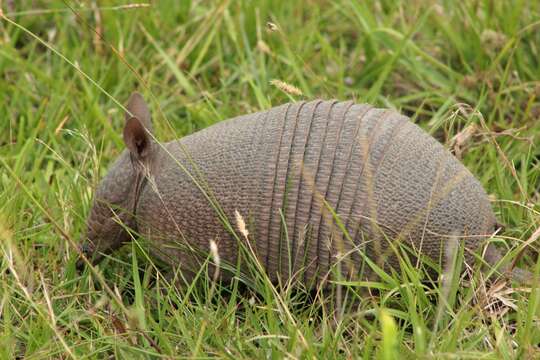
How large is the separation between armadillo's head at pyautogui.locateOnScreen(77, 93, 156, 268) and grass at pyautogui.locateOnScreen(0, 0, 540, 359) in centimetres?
11

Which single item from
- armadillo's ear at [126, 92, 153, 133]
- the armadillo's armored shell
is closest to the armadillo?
the armadillo's armored shell

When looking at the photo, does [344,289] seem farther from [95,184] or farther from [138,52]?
[138,52]

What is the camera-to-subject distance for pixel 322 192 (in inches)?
139

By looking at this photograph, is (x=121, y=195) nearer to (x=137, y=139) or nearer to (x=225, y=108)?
(x=137, y=139)

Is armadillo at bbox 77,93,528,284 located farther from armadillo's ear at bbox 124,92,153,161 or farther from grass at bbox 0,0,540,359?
grass at bbox 0,0,540,359

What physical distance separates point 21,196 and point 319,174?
156 cm

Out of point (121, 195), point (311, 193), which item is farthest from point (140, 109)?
point (311, 193)

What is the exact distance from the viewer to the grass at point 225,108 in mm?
3436

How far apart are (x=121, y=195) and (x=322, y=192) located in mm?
1044

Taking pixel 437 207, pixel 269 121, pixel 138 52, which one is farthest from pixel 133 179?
pixel 138 52

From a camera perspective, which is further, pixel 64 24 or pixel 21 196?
pixel 64 24

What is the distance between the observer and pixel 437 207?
348 cm

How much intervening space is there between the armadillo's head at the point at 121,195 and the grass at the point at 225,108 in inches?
4.3

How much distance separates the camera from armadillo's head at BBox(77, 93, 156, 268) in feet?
12.8
